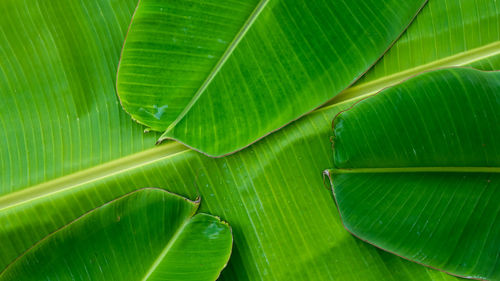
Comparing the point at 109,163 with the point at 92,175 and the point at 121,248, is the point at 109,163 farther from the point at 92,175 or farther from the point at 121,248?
the point at 121,248

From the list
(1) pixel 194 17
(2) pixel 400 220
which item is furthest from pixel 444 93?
(1) pixel 194 17

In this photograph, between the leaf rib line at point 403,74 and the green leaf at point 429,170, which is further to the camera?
the leaf rib line at point 403,74

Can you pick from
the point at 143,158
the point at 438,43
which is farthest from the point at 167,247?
the point at 438,43

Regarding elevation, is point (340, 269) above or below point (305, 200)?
below

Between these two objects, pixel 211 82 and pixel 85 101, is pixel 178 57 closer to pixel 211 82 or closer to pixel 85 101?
Answer: pixel 211 82

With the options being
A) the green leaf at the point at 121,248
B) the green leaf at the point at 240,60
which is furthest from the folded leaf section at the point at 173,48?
the green leaf at the point at 121,248

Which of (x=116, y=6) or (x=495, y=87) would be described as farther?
(x=116, y=6)

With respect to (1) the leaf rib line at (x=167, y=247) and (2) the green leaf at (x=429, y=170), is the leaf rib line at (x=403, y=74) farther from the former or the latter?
(1) the leaf rib line at (x=167, y=247)
